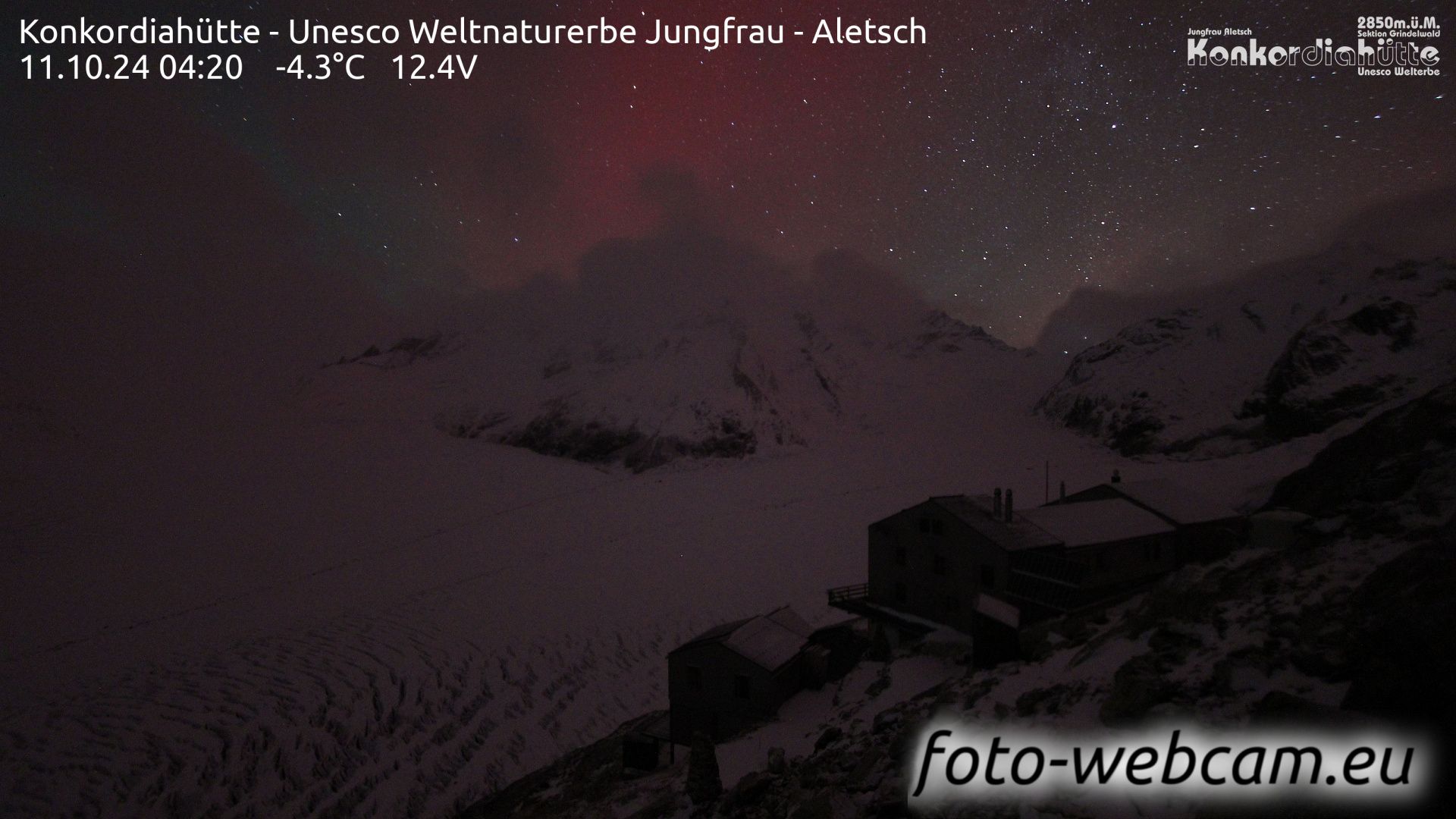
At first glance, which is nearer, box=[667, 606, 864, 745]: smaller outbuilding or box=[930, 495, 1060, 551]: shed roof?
box=[667, 606, 864, 745]: smaller outbuilding

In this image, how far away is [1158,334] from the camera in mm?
126438

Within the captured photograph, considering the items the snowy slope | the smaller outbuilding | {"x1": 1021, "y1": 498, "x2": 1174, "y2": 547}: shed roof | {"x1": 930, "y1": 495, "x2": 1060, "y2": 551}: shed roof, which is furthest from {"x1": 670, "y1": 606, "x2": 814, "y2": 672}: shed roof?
{"x1": 1021, "y1": 498, "x2": 1174, "y2": 547}: shed roof

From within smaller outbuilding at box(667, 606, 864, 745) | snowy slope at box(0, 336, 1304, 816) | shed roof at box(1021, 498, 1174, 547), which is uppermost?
shed roof at box(1021, 498, 1174, 547)

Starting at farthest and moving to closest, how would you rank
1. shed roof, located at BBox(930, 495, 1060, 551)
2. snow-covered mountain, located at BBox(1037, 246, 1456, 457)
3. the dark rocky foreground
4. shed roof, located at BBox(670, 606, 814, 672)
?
snow-covered mountain, located at BBox(1037, 246, 1456, 457), shed roof, located at BBox(930, 495, 1060, 551), shed roof, located at BBox(670, 606, 814, 672), the dark rocky foreground

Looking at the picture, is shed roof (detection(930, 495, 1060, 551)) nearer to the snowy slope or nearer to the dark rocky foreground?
the dark rocky foreground

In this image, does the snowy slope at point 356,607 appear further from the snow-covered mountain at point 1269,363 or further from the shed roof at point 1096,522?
the snow-covered mountain at point 1269,363

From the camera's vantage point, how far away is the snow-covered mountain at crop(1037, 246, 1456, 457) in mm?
64812

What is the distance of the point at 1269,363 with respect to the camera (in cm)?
9156

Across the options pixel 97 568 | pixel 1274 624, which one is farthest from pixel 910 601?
pixel 97 568

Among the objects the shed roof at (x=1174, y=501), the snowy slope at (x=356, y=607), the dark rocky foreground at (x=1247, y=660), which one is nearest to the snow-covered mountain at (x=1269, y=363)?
the snowy slope at (x=356, y=607)

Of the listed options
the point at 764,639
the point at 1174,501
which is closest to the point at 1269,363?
the point at 1174,501

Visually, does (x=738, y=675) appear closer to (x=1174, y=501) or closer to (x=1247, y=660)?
(x=1247, y=660)

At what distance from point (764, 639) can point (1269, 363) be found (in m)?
109

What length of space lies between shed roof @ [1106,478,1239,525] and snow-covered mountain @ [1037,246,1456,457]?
120ft
